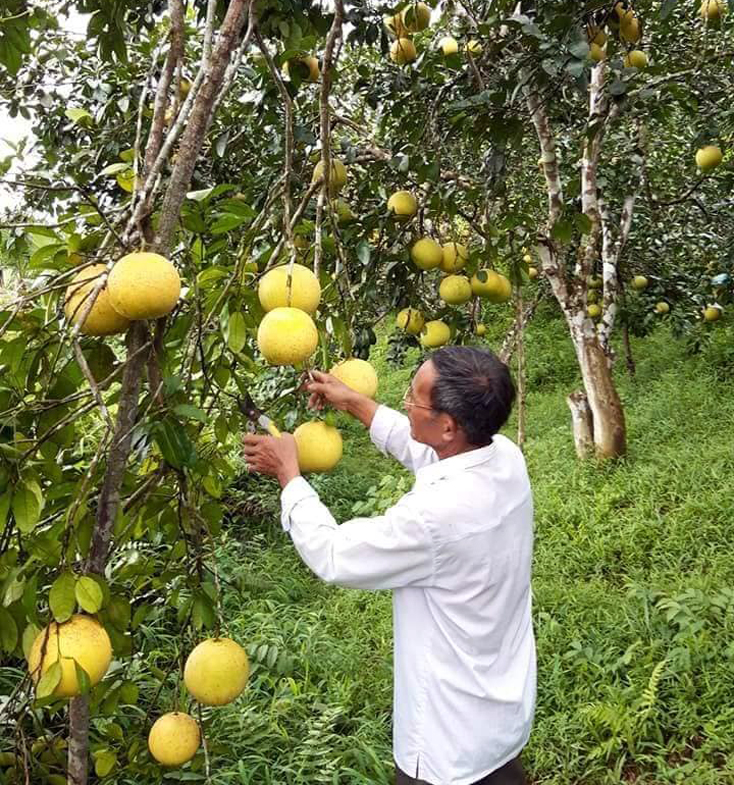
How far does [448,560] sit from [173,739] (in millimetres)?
721

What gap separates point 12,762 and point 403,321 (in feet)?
5.40

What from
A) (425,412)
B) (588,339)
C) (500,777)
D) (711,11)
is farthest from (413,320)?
(588,339)

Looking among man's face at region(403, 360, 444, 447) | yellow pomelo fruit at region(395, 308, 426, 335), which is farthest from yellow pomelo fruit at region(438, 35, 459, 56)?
man's face at region(403, 360, 444, 447)

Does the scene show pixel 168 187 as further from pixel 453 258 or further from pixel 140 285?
pixel 453 258

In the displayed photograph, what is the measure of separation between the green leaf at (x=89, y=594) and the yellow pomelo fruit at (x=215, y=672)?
38 cm

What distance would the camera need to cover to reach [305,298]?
1233 millimetres

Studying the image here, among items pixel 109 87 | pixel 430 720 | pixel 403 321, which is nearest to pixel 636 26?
pixel 403 321

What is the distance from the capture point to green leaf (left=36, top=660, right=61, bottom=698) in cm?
103

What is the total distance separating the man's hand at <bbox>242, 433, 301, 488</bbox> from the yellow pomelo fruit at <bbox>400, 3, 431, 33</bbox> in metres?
1.54

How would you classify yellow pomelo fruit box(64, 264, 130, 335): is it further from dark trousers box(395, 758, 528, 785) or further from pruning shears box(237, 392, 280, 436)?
dark trousers box(395, 758, 528, 785)

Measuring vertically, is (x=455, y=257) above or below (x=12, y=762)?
above

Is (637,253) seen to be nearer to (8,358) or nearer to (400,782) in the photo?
(400,782)

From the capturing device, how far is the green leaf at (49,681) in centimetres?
103

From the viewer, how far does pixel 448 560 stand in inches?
58.3
